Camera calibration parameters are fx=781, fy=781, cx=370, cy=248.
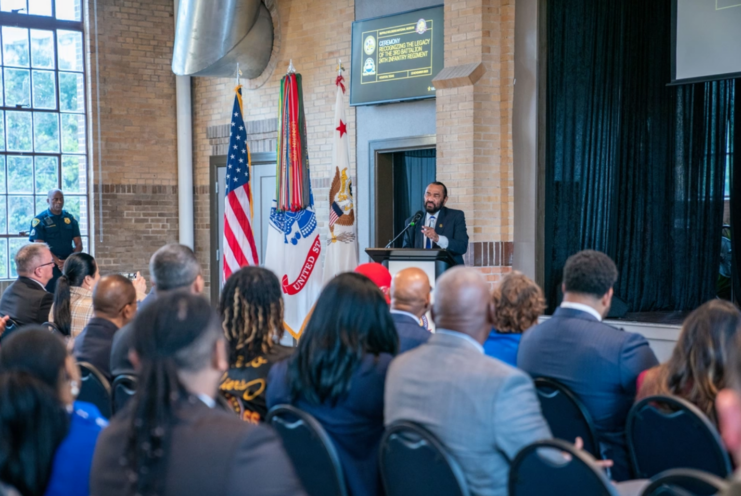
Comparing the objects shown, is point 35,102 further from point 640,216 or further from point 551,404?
point 551,404

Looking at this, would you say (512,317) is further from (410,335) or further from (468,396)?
(468,396)

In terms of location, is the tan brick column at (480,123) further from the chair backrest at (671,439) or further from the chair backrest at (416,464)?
the chair backrest at (416,464)

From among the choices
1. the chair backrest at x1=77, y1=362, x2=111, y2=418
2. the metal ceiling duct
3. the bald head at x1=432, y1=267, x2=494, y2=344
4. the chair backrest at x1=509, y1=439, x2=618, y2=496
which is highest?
the metal ceiling duct

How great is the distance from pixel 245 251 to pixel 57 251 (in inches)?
111

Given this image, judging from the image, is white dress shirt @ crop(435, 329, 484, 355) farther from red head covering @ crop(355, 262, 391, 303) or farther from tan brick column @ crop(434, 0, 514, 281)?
tan brick column @ crop(434, 0, 514, 281)

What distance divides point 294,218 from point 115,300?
357 cm

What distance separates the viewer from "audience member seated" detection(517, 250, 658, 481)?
270 cm

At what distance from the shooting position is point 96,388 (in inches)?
120

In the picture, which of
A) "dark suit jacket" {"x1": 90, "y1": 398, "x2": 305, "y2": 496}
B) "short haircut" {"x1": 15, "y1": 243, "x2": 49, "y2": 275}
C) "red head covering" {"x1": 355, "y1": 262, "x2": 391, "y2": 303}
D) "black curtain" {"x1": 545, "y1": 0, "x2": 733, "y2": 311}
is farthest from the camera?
"black curtain" {"x1": 545, "y1": 0, "x2": 733, "y2": 311}

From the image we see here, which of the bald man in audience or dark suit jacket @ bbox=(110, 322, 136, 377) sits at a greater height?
the bald man in audience

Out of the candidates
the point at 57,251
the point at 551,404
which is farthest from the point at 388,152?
the point at 551,404

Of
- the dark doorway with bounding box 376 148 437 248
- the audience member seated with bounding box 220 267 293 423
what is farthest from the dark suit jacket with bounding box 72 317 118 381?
the dark doorway with bounding box 376 148 437 248

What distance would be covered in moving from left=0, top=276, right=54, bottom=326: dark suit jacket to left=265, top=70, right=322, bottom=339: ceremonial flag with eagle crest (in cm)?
243

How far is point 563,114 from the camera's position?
6977 mm
